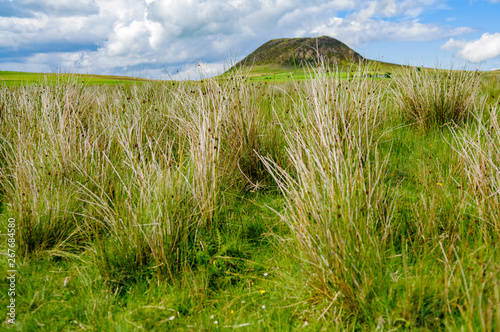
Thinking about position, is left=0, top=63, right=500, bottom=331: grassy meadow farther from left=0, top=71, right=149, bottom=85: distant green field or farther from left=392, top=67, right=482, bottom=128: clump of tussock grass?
left=0, top=71, right=149, bottom=85: distant green field


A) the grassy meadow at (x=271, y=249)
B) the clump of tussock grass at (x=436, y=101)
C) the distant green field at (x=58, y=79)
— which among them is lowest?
the grassy meadow at (x=271, y=249)

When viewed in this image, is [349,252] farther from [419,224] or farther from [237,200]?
[237,200]

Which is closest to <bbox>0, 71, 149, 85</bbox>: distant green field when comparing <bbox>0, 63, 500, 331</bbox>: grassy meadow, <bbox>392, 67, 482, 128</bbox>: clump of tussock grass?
<bbox>0, 63, 500, 331</bbox>: grassy meadow

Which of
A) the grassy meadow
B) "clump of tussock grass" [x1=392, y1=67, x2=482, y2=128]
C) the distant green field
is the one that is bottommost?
the grassy meadow

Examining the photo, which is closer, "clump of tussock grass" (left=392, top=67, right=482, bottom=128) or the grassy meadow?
the grassy meadow

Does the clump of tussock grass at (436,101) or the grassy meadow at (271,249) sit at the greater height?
the clump of tussock grass at (436,101)

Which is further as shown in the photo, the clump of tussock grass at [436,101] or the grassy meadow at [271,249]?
the clump of tussock grass at [436,101]

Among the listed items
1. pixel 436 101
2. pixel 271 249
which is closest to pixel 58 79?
pixel 271 249

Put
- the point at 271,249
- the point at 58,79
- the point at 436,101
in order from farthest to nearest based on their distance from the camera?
1. the point at 58,79
2. the point at 436,101
3. the point at 271,249

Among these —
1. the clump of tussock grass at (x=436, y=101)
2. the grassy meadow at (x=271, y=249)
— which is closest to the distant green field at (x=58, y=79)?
the grassy meadow at (x=271, y=249)

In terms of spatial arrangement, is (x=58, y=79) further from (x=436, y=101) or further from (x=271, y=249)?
(x=436, y=101)

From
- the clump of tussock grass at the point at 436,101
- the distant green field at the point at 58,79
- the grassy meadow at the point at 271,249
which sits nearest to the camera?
the grassy meadow at the point at 271,249

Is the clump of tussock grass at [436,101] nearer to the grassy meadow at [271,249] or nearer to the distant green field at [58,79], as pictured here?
the grassy meadow at [271,249]

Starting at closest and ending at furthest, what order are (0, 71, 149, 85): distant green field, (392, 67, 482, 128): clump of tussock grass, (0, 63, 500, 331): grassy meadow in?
1. (0, 63, 500, 331): grassy meadow
2. (392, 67, 482, 128): clump of tussock grass
3. (0, 71, 149, 85): distant green field
